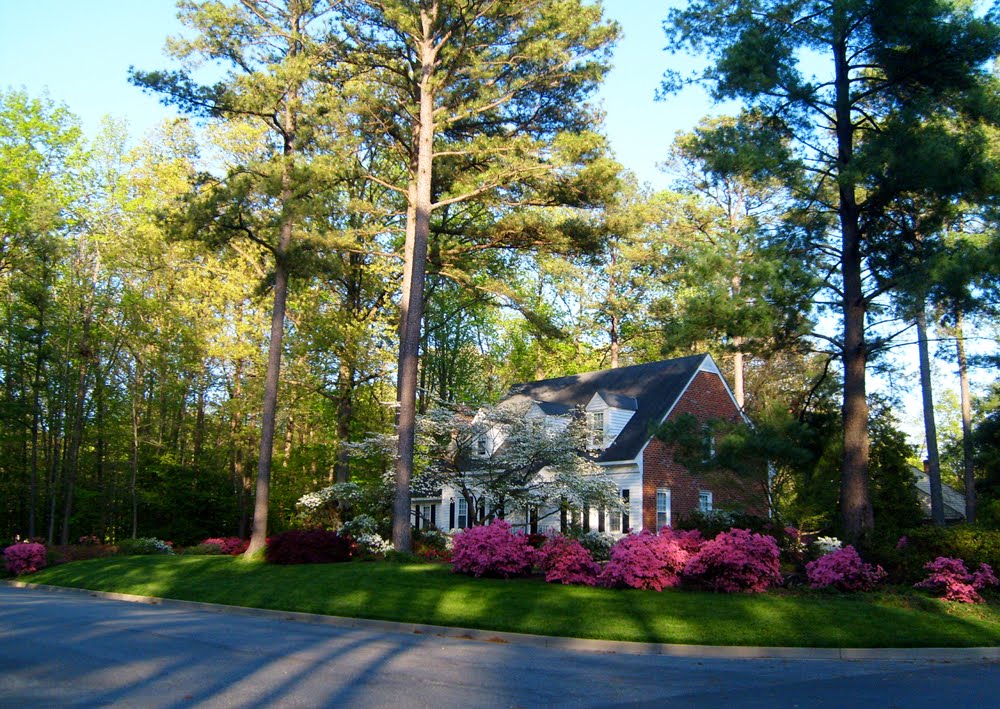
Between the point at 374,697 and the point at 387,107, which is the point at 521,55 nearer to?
the point at 387,107

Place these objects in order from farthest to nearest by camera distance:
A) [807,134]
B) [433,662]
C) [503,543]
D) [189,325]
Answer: [189,325] → [807,134] → [503,543] → [433,662]

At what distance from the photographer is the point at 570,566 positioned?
1684 cm

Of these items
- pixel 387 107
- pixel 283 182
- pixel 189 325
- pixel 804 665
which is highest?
pixel 387 107

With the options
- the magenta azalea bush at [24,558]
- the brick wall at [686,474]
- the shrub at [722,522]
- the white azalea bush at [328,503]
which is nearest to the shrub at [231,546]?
the white azalea bush at [328,503]

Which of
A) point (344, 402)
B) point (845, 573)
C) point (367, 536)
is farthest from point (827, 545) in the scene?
point (344, 402)

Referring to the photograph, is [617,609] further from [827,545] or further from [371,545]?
[371,545]

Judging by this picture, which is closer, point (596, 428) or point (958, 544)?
point (958, 544)

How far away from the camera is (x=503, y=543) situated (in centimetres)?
1775

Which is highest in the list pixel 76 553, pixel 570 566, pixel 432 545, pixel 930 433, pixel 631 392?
pixel 631 392

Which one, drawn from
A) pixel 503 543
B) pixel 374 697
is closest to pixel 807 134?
pixel 503 543

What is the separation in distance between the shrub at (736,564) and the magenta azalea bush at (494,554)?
3.48 meters

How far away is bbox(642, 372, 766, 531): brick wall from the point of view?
29172mm

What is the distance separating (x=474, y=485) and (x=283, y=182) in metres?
10.8

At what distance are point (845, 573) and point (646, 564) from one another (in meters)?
3.68
